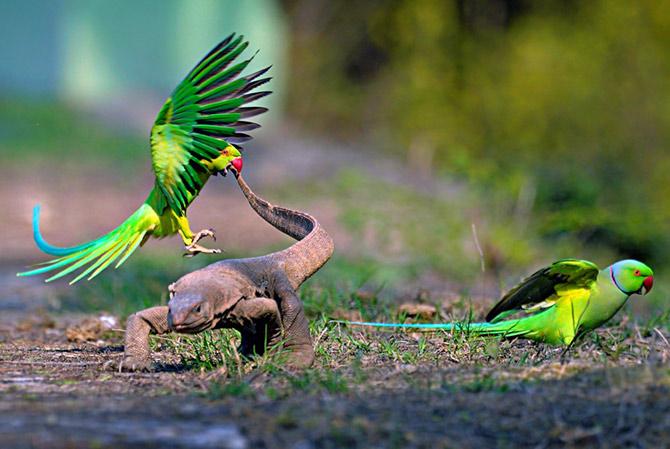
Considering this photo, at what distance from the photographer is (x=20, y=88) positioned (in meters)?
15.9

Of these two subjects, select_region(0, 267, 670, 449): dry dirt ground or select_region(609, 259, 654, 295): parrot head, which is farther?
select_region(609, 259, 654, 295): parrot head

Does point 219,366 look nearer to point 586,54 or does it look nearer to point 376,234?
point 376,234

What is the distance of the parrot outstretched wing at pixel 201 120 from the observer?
392cm

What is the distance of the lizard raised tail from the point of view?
3.51m

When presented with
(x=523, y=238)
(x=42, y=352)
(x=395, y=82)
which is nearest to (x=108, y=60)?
(x=395, y=82)

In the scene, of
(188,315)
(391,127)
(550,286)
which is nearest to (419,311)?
(550,286)

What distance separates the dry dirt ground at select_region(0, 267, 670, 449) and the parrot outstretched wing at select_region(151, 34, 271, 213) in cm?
76

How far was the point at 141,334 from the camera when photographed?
3744mm

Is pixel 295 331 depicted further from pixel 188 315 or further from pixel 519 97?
pixel 519 97

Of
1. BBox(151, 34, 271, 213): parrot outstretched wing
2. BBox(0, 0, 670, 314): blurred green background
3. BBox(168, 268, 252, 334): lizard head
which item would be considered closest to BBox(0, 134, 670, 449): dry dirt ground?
BBox(168, 268, 252, 334): lizard head

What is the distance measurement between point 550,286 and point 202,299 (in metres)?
1.53

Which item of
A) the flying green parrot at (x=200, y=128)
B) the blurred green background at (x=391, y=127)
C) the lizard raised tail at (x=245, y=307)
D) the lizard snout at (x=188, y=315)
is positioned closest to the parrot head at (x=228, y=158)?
the flying green parrot at (x=200, y=128)

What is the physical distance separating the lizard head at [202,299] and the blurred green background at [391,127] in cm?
220

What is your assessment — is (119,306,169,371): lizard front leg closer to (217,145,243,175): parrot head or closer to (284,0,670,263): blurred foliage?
(217,145,243,175): parrot head
